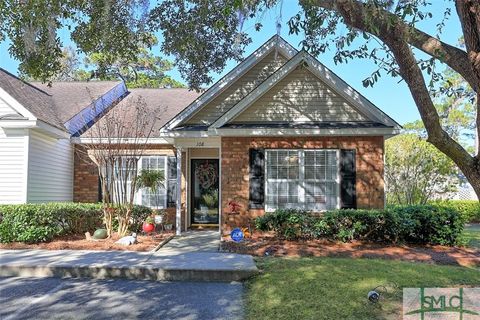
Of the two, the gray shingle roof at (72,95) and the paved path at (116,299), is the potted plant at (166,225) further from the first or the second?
the paved path at (116,299)

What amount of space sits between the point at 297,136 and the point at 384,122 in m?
2.39

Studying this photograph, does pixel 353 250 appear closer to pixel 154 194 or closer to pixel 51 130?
Result: pixel 154 194

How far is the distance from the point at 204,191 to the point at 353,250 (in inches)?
254

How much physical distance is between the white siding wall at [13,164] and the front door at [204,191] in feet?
17.2

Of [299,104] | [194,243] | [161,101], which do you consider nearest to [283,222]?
[194,243]

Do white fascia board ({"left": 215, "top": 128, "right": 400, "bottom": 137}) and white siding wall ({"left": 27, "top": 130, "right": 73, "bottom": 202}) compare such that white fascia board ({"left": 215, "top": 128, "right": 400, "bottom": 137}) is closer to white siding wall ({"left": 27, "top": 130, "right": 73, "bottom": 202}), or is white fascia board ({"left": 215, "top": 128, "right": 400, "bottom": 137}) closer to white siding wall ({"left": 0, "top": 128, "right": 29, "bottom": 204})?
white siding wall ({"left": 27, "top": 130, "right": 73, "bottom": 202})

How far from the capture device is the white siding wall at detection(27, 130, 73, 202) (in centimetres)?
1249

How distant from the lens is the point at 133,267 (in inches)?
296

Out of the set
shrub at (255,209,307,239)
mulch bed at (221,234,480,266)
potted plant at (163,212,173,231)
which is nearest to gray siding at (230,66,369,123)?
shrub at (255,209,307,239)

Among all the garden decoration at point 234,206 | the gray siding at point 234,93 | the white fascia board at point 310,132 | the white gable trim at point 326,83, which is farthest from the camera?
the gray siding at point 234,93

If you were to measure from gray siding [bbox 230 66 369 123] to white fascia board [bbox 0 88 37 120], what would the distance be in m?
5.85

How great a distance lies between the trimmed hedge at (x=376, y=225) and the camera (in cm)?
1046

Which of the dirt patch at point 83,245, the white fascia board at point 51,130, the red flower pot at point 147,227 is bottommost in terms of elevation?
the dirt patch at point 83,245

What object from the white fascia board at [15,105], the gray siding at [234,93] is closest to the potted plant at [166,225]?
the gray siding at [234,93]
